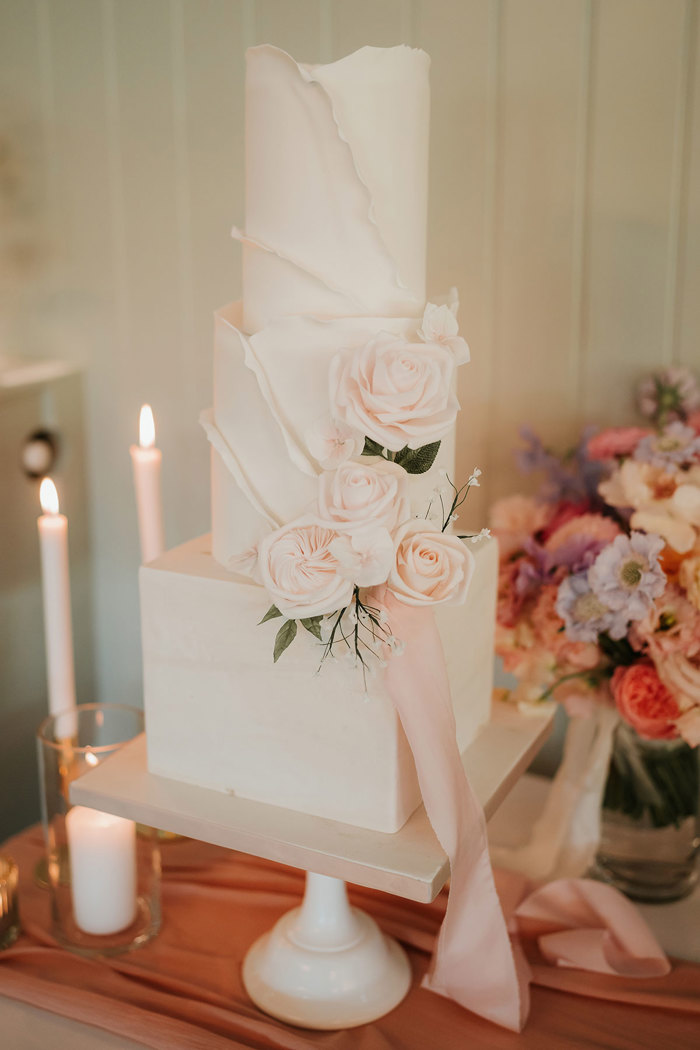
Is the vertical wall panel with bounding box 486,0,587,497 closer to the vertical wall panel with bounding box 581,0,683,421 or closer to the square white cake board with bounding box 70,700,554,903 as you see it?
the vertical wall panel with bounding box 581,0,683,421

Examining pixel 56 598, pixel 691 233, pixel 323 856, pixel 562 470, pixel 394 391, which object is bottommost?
pixel 323 856

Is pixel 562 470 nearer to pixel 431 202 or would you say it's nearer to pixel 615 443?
pixel 615 443

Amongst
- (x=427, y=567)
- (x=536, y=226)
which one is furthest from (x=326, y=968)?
(x=536, y=226)

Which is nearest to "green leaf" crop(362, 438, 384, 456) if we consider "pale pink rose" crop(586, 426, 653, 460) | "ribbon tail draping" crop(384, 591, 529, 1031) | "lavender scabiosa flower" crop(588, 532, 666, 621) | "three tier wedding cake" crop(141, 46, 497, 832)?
"three tier wedding cake" crop(141, 46, 497, 832)

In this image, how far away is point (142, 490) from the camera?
3.51 ft

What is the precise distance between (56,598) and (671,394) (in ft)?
2.28

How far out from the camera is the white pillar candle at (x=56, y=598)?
3.22ft

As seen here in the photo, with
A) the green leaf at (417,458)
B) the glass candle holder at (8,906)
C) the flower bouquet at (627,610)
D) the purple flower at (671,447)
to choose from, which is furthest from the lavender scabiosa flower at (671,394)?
the glass candle holder at (8,906)

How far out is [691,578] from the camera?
84 cm

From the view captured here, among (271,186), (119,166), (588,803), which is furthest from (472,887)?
(119,166)

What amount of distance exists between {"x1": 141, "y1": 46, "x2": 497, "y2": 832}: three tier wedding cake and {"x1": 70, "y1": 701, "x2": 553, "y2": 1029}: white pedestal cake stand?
0.02 metres

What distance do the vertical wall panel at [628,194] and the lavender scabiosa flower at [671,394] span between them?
0.10 feet

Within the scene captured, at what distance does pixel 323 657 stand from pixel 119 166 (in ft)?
2.97

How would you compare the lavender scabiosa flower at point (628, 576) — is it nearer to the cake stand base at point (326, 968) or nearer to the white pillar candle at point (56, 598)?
the cake stand base at point (326, 968)
